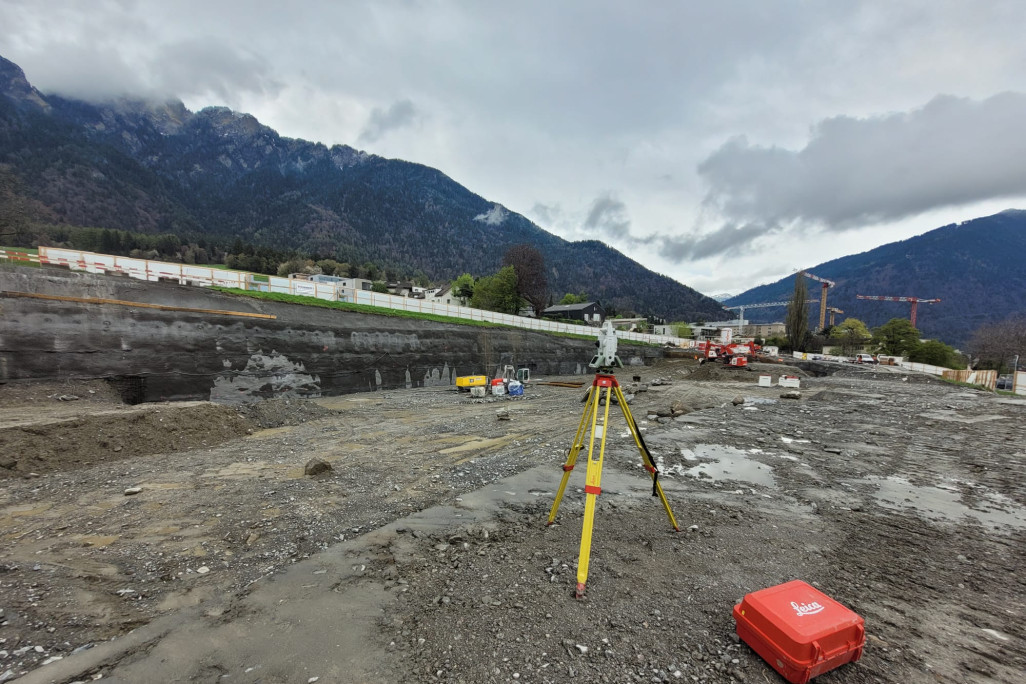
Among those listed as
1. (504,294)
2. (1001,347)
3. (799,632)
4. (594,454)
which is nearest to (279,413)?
(594,454)

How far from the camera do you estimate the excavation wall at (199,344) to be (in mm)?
13148

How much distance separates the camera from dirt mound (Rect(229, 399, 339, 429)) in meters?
12.4

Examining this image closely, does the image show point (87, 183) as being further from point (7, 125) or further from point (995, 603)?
point (995, 603)

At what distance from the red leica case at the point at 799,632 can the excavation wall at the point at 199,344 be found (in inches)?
767

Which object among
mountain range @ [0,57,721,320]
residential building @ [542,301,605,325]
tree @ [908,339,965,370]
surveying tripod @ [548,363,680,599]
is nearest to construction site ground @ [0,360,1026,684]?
surveying tripod @ [548,363,680,599]

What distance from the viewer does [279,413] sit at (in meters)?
13.1

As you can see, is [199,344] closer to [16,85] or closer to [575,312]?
[575,312]

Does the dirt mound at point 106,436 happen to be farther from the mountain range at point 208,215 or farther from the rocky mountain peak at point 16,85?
the rocky mountain peak at point 16,85

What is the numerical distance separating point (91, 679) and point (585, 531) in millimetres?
4251

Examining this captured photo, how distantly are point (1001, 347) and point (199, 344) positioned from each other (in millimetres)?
80732

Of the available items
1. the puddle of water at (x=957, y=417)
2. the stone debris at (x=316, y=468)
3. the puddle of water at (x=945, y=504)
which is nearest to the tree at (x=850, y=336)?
the puddle of water at (x=957, y=417)

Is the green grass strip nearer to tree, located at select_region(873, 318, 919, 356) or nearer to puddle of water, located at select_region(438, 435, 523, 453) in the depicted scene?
puddle of water, located at select_region(438, 435, 523, 453)

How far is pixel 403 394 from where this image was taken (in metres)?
21.2

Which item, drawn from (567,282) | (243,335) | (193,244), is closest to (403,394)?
(243,335)
